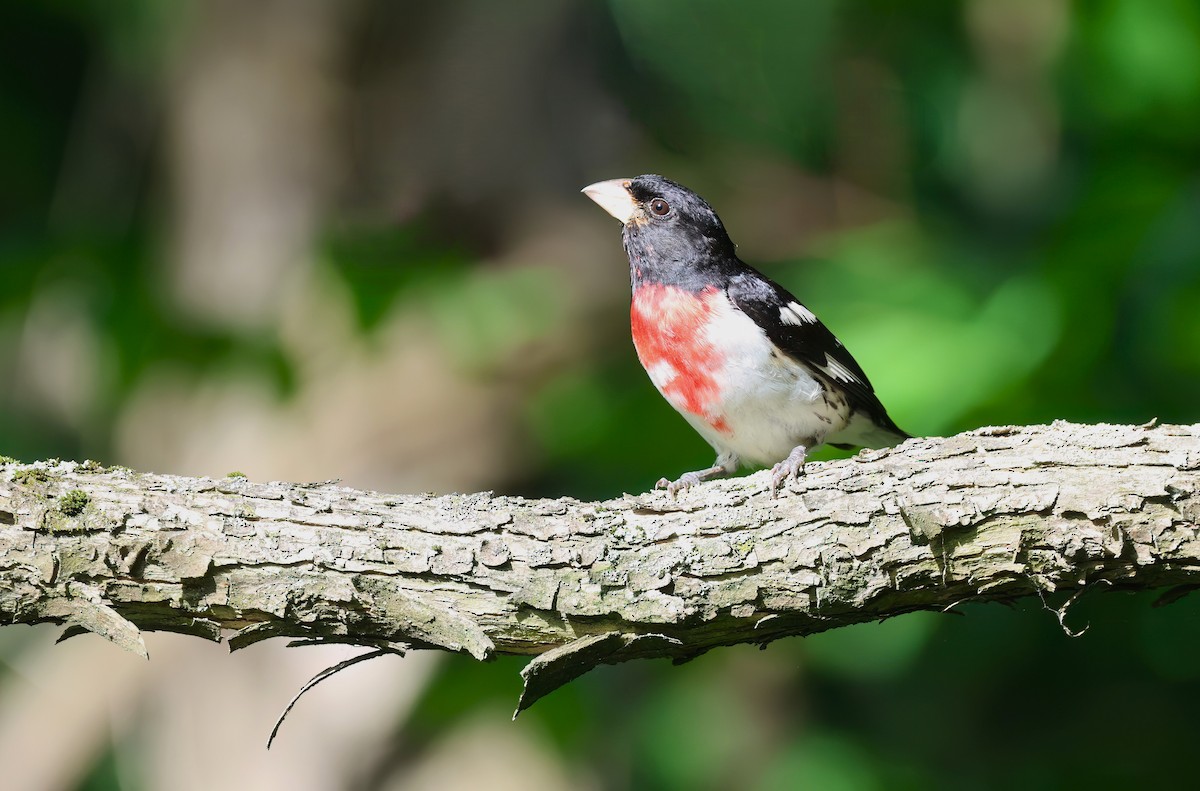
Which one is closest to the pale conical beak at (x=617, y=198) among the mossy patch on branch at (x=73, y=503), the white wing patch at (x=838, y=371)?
the white wing patch at (x=838, y=371)

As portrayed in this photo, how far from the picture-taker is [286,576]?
8.24 ft

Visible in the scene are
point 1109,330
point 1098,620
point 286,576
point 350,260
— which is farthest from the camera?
point 350,260

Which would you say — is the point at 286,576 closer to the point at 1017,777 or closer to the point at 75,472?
the point at 75,472

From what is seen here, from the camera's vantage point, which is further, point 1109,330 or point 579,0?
point 579,0

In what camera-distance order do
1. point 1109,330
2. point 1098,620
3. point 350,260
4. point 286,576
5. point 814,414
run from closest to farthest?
point 286,576 → point 814,414 → point 1109,330 → point 1098,620 → point 350,260

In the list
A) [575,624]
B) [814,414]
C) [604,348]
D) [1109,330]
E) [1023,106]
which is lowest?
[575,624]

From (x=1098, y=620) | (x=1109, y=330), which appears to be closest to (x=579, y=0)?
(x=1109, y=330)

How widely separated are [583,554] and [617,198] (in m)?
1.89

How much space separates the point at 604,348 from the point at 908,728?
7.96 ft

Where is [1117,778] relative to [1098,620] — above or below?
below

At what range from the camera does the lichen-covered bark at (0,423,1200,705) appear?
8.14ft

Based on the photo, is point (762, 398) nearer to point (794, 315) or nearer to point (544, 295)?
point (794, 315)

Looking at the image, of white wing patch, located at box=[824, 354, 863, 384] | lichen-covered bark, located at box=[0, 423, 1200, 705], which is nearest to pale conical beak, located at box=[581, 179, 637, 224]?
white wing patch, located at box=[824, 354, 863, 384]

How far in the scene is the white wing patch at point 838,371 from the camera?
3758mm
